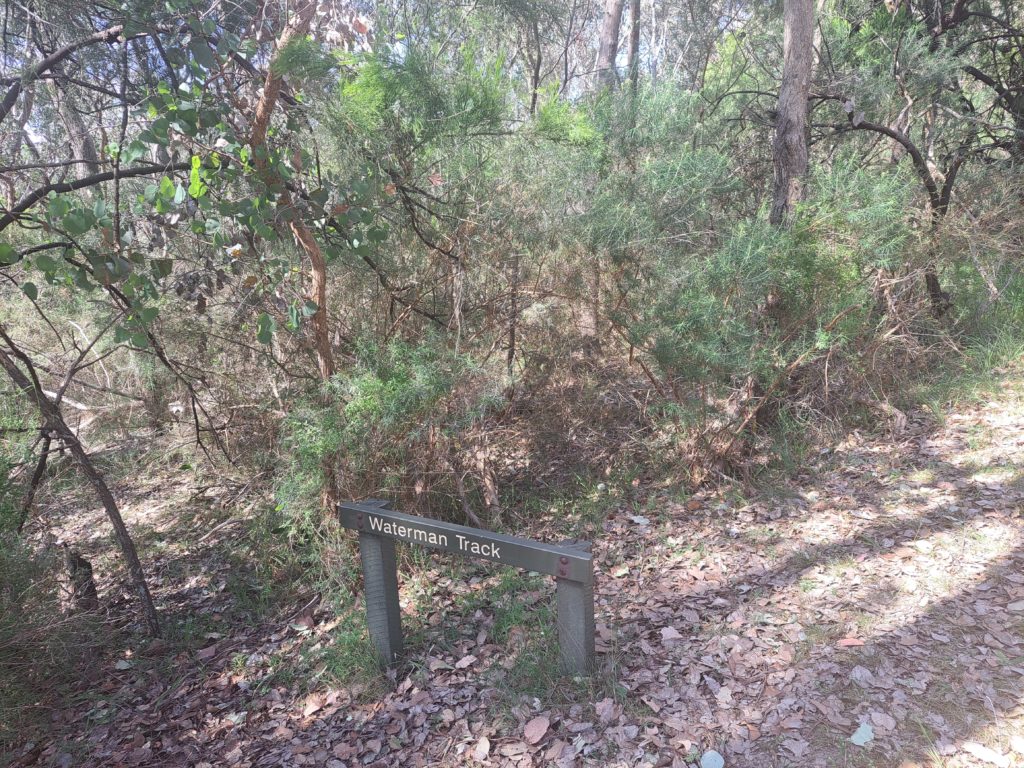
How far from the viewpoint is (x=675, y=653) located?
3584 mm

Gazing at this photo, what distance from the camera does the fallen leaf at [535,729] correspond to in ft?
10.3

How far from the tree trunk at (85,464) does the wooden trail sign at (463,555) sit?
1.77 metres

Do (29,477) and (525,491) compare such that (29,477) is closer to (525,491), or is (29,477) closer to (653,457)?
(525,491)

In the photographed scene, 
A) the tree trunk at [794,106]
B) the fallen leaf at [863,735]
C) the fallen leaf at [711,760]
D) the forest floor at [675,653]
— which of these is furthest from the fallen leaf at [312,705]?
the tree trunk at [794,106]

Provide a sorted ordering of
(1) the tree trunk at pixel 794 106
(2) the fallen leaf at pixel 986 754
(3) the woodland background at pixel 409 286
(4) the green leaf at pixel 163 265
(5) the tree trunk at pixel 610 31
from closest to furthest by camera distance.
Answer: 1. (2) the fallen leaf at pixel 986 754
2. (4) the green leaf at pixel 163 265
3. (3) the woodland background at pixel 409 286
4. (1) the tree trunk at pixel 794 106
5. (5) the tree trunk at pixel 610 31

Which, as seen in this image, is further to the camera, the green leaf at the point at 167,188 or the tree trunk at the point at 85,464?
the tree trunk at the point at 85,464

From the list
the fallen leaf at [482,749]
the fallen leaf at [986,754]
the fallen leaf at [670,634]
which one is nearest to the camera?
the fallen leaf at [986,754]

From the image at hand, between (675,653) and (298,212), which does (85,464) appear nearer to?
(298,212)

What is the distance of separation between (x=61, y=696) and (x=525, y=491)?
342 cm

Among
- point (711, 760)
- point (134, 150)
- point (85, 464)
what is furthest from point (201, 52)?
point (711, 760)

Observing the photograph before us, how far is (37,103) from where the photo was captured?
559cm

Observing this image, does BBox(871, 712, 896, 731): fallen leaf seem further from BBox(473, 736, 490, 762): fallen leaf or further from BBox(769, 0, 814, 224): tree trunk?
BBox(769, 0, 814, 224): tree trunk

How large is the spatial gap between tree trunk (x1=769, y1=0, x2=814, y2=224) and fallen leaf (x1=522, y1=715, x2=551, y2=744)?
4301mm

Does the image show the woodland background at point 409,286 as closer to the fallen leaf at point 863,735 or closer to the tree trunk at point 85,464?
the tree trunk at point 85,464
